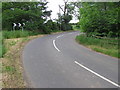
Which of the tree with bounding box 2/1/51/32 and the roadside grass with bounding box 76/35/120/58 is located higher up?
the tree with bounding box 2/1/51/32

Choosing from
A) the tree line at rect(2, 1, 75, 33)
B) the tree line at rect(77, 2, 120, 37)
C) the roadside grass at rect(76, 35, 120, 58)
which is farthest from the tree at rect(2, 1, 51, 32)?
the roadside grass at rect(76, 35, 120, 58)

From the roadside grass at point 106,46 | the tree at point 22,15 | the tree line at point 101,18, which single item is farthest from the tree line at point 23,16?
the roadside grass at point 106,46

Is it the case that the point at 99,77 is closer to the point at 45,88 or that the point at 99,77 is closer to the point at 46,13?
the point at 45,88

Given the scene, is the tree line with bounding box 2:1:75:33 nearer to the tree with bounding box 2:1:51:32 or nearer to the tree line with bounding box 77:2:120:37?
the tree with bounding box 2:1:51:32

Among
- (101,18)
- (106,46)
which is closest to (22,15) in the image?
(101,18)

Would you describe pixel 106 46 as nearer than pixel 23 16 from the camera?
Yes

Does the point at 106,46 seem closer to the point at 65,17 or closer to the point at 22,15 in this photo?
the point at 22,15

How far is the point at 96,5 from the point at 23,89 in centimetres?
1597

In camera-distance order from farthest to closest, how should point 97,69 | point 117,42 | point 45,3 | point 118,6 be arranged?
1. point 45,3
2. point 118,6
3. point 117,42
4. point 97,69

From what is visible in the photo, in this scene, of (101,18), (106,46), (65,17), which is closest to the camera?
(106,46)

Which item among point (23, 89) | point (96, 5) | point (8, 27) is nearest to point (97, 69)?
point (23, 89)

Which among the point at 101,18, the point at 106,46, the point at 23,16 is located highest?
the point at 23,16

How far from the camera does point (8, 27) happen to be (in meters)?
33.4

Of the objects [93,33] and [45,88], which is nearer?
[45,88]
